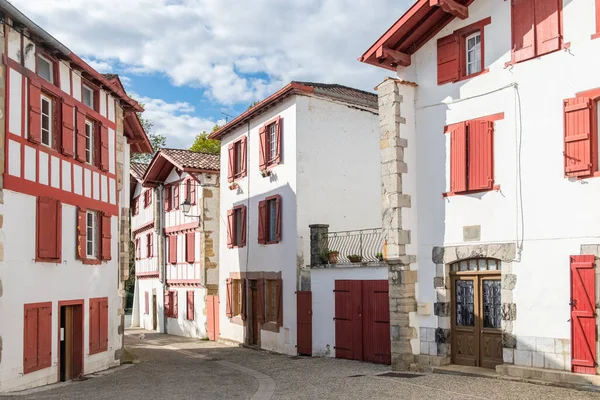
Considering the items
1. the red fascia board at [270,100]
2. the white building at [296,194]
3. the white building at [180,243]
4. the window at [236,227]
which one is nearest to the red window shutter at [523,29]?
the white building at [296,194]

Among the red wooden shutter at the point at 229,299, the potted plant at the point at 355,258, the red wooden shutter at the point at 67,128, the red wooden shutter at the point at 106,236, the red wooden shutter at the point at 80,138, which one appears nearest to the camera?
the red wooden shutter at the point at 67,128

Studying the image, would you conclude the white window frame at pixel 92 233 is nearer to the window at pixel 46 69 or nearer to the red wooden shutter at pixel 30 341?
the red wooden shutter at pixel 30 341

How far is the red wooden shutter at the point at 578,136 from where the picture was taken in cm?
1123

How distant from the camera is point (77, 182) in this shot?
50.0 ft

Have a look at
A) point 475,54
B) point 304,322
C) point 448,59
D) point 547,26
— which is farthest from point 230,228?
point 547,26

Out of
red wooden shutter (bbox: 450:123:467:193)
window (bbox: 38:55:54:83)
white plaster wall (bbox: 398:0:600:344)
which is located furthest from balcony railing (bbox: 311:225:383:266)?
window (bbox: 38:55:54:83)

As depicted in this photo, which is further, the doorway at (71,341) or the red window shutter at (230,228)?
the red window shutter at (230,228)

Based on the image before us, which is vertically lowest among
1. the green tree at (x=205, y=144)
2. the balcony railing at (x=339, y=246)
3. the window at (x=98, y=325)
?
the window at (x=98, y=325)

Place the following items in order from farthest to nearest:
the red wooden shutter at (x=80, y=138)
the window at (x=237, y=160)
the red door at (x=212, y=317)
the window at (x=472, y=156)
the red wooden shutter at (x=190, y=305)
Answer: the red wooden shutter at (x=190, y=305), the red door at (x=212, y=317), the window at (x=237, y=160), the red wooden shutter at (x=80, y=138), the window at (x=472, y=156)

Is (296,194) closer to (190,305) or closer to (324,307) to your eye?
(324,307)

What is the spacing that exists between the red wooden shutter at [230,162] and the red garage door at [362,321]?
7.50 metres

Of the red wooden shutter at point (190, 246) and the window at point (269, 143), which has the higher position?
the window at point (269, 143)

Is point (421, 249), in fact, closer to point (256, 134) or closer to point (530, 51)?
point (530, 51)

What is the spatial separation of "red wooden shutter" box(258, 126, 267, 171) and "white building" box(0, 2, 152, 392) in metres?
4.27
